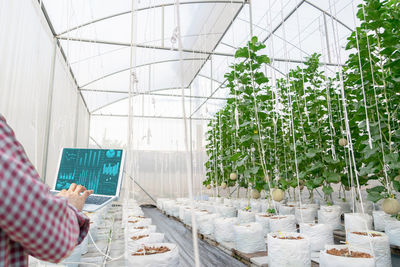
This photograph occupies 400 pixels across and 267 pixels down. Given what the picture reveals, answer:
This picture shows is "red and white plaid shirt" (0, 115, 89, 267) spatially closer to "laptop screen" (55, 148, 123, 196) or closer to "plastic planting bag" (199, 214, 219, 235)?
"laptop screen" (55, 148, 123, 196)

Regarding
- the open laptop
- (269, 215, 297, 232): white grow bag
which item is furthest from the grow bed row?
the open laptop

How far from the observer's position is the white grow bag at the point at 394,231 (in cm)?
219

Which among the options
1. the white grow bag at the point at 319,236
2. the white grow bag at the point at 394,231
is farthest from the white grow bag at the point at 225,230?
the white grow bag at the point at 394,231

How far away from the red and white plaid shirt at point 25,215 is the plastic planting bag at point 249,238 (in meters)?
2.10

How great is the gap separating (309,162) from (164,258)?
272cm

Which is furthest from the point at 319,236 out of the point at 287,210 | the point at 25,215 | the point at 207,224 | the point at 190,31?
the point at 190,31

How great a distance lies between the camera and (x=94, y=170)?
126 centimetres

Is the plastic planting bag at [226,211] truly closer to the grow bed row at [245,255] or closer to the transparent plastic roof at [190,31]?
the grow bed row at [245,255]

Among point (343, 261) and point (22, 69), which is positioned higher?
point (22, 69)

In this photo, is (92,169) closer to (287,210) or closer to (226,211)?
(226,211)

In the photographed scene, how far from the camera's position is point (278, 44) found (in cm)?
557

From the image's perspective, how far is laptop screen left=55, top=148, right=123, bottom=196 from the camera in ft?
4.04

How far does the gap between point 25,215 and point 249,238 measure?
2.20m

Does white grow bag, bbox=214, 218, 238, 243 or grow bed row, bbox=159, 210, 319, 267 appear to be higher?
white grow bag, bbox=214, 218, 238, 243
